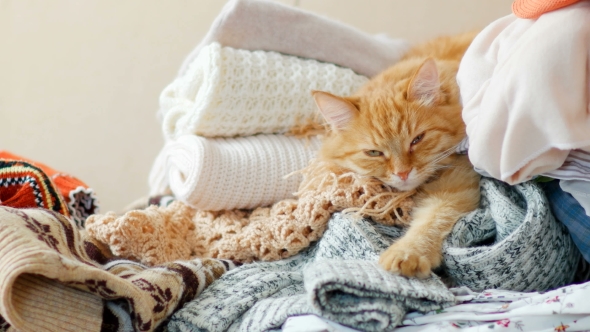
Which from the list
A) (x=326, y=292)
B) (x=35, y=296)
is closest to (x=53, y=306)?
(x=35, y=296)

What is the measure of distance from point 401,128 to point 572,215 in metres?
0.34

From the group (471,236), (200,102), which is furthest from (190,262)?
(471,236)

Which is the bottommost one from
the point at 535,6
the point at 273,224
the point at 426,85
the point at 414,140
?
the point at 273,224

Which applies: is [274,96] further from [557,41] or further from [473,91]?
[557,41]

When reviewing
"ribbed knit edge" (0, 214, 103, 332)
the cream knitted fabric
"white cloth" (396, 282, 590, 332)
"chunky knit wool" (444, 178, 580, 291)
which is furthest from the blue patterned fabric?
"ribbed knit edge" (0, 214, 103, 332)

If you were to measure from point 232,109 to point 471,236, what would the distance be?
548 millimetres

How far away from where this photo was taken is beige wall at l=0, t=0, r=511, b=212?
1582 mm

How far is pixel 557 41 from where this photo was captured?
2.35 ft

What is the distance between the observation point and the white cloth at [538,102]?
0.71m

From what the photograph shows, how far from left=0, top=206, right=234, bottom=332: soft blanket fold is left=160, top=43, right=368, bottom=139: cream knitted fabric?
0.36m

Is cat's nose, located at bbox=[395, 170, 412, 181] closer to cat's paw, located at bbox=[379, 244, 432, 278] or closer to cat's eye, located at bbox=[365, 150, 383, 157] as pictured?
cat's eye, located at bbox=[365, 150, 383, 157]

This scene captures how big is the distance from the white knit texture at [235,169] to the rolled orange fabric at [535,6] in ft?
1.62

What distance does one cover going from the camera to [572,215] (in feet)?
2.62

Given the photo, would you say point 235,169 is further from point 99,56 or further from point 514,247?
point 99,56
